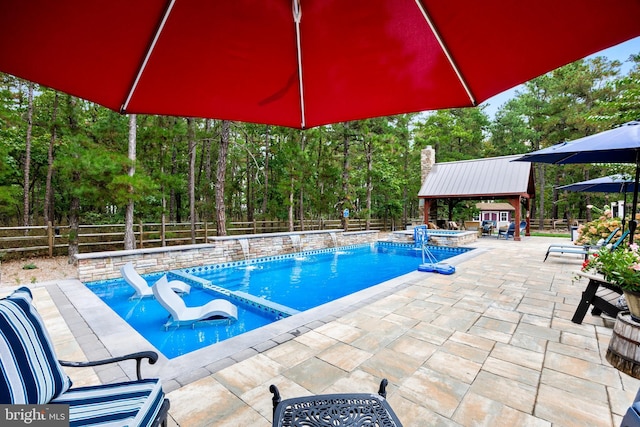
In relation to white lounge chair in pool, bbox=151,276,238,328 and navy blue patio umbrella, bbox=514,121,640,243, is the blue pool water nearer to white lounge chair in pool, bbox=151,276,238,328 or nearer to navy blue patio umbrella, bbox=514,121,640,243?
white lounge chair in pool, bbox=151,276,238,328

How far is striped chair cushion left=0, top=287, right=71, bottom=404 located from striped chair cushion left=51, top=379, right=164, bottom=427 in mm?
125

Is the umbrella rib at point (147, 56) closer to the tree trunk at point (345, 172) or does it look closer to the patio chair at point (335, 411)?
the patio chair at point (335, 411)

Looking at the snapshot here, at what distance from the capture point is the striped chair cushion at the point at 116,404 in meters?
1.44

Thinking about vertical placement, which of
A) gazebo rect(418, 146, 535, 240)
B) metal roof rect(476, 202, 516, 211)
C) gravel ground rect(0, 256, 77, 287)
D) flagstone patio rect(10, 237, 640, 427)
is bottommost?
gravel ground rect(0, 256, 77, 287)

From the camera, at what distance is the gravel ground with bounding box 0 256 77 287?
704 cm

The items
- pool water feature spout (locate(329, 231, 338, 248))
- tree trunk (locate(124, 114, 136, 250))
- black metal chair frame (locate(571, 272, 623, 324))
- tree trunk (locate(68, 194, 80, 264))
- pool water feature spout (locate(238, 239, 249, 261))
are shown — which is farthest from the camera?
pool water feature spout (locate(329, 231, 338, 248))

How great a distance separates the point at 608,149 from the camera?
330cm

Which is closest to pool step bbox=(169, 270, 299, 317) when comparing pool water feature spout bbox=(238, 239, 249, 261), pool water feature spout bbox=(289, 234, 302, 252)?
pool water feature spout bbox=(238, 239, 249, 261)

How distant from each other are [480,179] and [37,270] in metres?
17.9

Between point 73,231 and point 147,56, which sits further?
point 73,231

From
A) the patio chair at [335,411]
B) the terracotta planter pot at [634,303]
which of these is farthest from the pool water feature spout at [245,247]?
the terracotta planter pot at [634,303]

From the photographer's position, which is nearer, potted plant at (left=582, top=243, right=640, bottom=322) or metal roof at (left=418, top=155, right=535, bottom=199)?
potted plant at (left=582, top=243, right=640, bottom=322)

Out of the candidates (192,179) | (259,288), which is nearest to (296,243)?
(259,288)

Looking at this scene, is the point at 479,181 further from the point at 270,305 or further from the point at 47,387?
the point at 47,387
